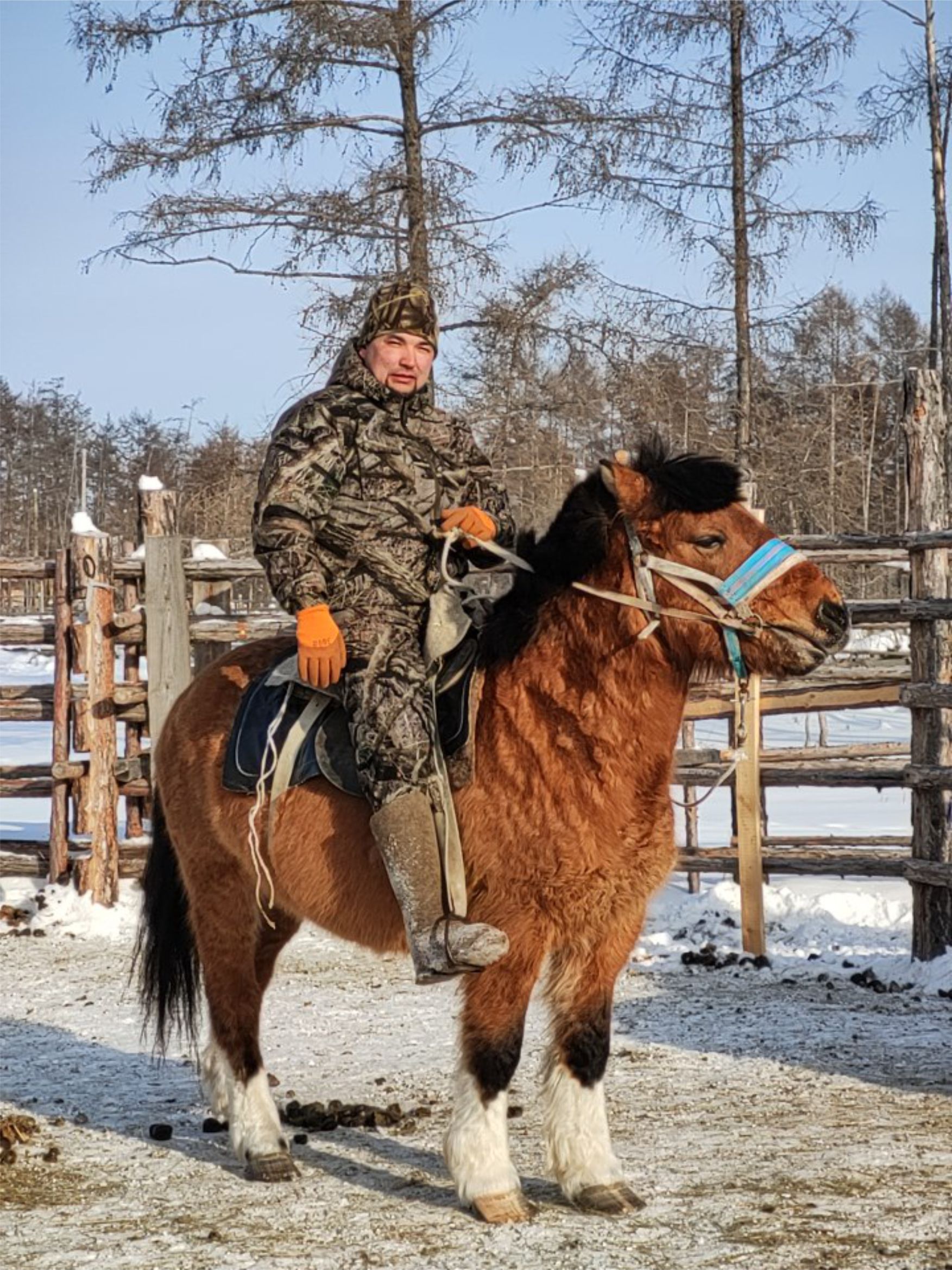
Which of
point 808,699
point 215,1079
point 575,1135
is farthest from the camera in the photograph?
point 808,699

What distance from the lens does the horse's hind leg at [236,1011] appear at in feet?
14.9

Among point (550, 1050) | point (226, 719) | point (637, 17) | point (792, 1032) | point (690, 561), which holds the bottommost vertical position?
point (792, 1032)

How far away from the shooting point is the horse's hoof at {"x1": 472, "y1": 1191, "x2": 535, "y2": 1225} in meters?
3.87

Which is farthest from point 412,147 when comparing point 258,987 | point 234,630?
point 258,987

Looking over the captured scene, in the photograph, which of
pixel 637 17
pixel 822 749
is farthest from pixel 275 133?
pixel 822 749

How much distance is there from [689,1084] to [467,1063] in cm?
189

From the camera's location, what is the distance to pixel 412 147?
1140 centimetres

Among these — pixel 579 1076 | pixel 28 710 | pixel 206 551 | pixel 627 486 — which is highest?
pixel 206 551

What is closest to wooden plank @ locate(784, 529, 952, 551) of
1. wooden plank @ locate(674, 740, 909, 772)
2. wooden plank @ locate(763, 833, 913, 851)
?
wooden plank @ locate(674, 740, 909, 772)

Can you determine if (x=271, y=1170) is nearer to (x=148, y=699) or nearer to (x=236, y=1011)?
(x=236, y=1011)

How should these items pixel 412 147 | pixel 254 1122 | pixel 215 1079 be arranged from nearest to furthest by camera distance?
pixel 254 1122 → pixel 215 1079 → pixel 412 147

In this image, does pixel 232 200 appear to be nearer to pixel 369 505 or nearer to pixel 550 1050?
pixel 369 505

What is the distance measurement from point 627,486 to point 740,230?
9615 mm

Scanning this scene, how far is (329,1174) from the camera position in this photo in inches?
176
